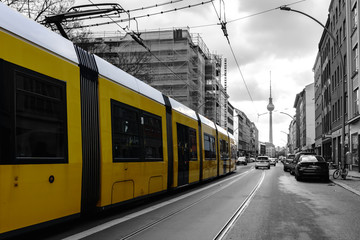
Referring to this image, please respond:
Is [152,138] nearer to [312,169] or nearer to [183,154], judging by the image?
[183,154]

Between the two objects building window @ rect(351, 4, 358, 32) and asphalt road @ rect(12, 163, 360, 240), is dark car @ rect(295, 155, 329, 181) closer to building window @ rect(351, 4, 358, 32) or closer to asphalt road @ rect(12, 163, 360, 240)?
asphalt road @ rect(12, 163, 360, 240)

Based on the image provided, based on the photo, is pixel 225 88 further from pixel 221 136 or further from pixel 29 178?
pixel 29 178

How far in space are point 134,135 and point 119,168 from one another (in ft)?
3.72

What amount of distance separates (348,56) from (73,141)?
3257 centimetres

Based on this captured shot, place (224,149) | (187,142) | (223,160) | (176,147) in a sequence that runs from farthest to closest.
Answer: (224,149)
(223,160)
(187,142)
(176,147)

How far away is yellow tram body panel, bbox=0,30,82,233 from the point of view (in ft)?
16.7

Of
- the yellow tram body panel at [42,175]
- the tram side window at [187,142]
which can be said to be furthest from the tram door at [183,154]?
the yellow tram body panel at [42,175]

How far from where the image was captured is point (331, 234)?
6770 millimetres

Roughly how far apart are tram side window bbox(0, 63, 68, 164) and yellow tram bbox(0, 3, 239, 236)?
0.04ft

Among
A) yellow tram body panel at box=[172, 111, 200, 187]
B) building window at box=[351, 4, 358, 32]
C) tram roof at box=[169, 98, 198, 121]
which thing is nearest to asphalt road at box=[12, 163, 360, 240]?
yellow tram body panel at box=[172, 111, 200, 187]

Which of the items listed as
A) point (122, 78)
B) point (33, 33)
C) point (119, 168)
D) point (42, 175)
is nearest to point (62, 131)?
point (42, 175)

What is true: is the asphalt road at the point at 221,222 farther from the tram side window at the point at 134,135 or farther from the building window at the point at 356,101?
the building window at the point at 356,101

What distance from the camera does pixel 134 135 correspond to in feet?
29.9

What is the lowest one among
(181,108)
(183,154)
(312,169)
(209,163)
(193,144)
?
(312,169)
